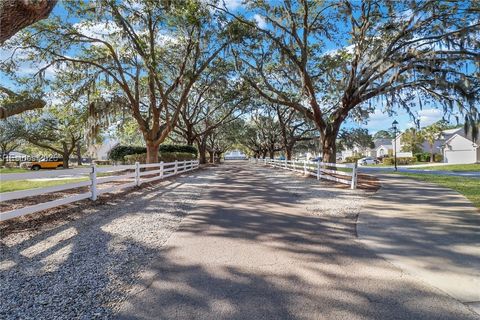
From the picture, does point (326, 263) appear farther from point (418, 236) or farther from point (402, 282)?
point (418, 236)

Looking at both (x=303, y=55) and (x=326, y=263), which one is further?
(x=303, y=55)

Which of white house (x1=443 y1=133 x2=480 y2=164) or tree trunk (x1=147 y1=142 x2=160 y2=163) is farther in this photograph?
white house (x1=443 y1=133 x2=480 y2=164)

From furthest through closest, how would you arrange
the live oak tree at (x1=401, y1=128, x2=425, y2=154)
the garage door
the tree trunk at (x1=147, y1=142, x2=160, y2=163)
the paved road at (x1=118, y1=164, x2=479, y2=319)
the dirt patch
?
the live oak tree at (x1=401, y1=128, x2=425, y2=154)
the garage door
the tree trunk at (x1=147, y1=142, x2=160, y2=163)
the dirt patch
the paved road at (x1=118, y1=164, x2=479, y2=319)

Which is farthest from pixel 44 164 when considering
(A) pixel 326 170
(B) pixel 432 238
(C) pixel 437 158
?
(C) pixel 437 158

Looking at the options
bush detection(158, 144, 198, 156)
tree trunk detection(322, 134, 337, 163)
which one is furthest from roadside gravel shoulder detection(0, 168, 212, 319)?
bush detection(158, 144, 198, 156)

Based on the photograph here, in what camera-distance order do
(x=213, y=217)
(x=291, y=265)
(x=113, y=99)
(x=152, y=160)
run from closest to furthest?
(x=291, y=265) → (x=213, y=217) → (x=113, y=99) → (x=152, y=160)

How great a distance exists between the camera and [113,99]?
13.4 m

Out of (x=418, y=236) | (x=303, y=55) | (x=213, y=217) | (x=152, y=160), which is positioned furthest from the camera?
(x=152, y=160)

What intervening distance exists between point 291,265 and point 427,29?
12.0 metres

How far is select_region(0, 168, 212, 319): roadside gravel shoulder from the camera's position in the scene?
2.47 m

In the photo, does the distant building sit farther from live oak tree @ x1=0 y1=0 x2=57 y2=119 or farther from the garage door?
live oak tree @ x1=0 y1=0 x2=57 y2=119

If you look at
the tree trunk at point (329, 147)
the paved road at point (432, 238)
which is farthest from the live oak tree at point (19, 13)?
the tree trunk at point (329, 147)

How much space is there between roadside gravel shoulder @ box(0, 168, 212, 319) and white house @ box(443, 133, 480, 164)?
4088 cm

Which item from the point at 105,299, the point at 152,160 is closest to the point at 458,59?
the point at 105,299
